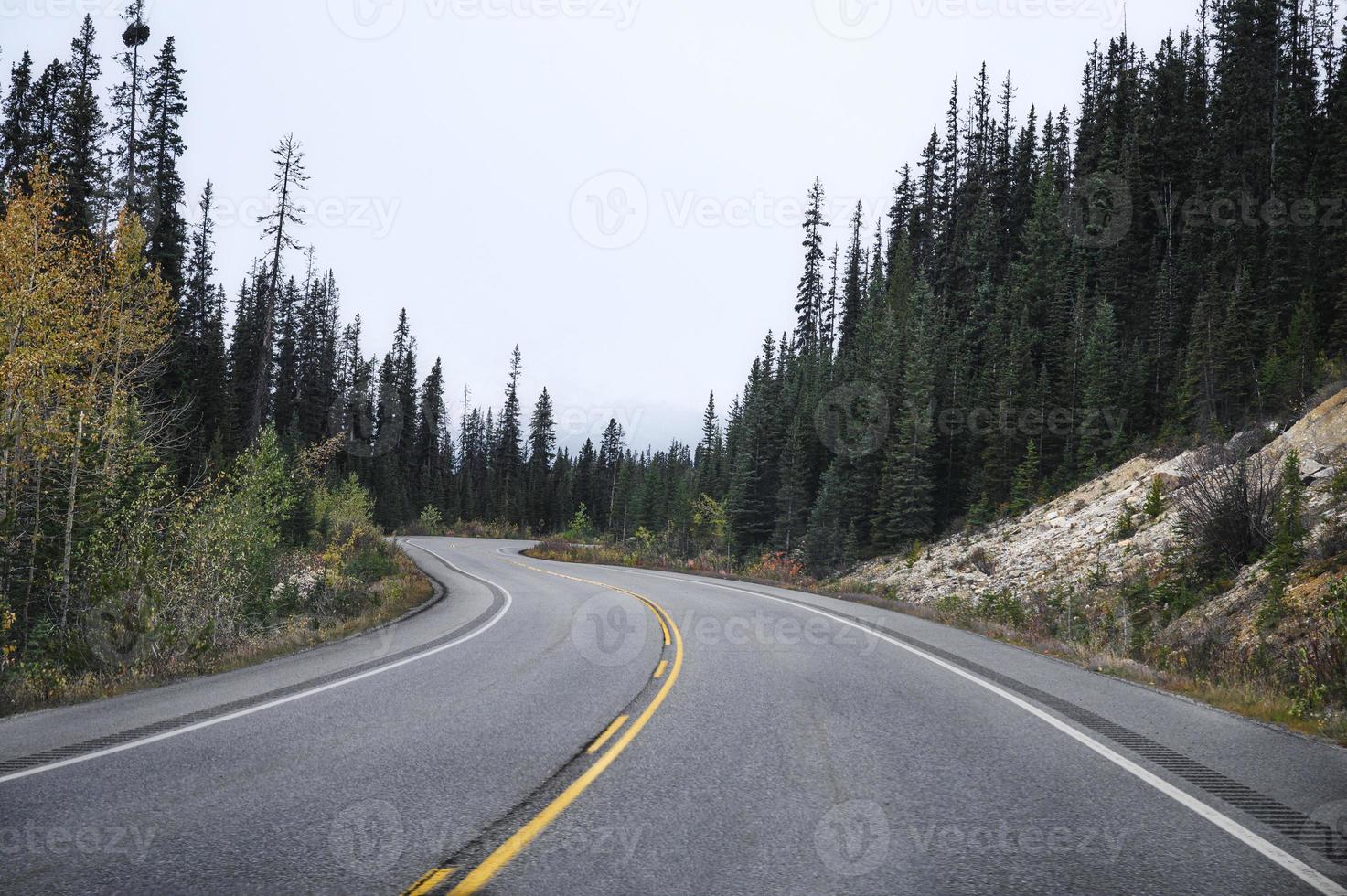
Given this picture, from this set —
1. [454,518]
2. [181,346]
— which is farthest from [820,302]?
[181,346]

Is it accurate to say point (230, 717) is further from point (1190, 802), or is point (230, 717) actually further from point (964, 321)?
point (964, 321)

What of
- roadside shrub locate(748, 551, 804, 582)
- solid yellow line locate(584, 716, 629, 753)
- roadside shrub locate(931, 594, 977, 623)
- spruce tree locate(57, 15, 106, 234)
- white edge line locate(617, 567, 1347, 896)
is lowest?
roadside shrub locate(748, 551, 804, 582)

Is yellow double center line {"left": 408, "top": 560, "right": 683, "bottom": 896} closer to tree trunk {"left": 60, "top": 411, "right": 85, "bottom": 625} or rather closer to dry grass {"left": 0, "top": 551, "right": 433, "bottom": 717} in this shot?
dry grass {"left": 0, "top": 551, "right": 433, "bottom": 717}

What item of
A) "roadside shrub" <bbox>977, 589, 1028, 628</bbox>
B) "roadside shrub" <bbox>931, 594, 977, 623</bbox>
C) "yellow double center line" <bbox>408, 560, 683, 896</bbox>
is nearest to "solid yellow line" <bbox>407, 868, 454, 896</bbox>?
"yellow double center line" <bbox>408, 560, 683, 896</bbox>

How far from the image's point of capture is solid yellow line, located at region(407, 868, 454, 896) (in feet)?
11.0

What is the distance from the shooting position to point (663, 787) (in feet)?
16.0

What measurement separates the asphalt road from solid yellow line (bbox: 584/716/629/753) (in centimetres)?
7

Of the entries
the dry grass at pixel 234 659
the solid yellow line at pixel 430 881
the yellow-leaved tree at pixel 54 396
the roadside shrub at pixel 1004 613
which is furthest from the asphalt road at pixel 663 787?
the roadside shrub at pixel 1004 613

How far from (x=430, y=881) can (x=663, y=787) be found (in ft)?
6.00

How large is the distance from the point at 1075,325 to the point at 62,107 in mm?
50331

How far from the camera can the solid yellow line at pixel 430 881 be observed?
11.0ft

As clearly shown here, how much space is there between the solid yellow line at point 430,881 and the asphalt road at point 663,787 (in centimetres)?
2

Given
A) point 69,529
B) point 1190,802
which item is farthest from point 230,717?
point 1190,802

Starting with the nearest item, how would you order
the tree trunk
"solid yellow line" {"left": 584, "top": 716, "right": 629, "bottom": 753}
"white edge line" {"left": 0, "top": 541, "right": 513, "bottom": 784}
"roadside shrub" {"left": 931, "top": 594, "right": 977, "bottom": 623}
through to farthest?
"white edge line" {"left": 0, "top": 541, "right": 513, "bottom": 784}, "solid yellow line" {"left": 584, "top": 716, "right": 629, "bottom": 753}, the tree trunk, "roadside shrub" {"left": 931, "top": 594, "right": 977, "bottom": 623}
